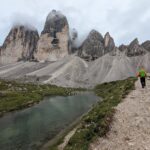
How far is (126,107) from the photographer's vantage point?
1196 inches

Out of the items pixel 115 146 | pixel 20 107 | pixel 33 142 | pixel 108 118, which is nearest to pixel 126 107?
pixel 108 118

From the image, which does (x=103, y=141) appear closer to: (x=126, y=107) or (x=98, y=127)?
(x=98, y=127)

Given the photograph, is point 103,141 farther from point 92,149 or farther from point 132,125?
point 132,125

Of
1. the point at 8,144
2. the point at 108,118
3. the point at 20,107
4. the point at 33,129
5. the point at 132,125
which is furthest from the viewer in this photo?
the point at 20,107

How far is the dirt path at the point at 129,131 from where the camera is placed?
19.8m

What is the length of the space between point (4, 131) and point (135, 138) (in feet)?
93.5

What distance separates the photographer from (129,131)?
22.3 meters

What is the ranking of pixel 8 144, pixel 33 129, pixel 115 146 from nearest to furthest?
pixel 115 146
pixel 8 144
pixel 33 129

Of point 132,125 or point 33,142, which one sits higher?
point 132,125

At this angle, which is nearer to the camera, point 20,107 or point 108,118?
point 108,118

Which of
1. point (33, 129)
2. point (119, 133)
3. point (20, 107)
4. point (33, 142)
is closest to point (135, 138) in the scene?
point (119, 133)

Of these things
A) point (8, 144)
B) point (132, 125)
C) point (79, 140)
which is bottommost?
point (8, 144)

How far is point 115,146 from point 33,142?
16942 millimetres

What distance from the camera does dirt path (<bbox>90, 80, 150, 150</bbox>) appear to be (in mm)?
19761
